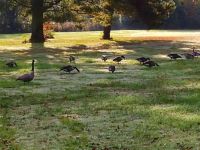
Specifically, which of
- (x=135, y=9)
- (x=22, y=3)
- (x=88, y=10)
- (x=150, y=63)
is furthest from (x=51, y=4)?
(x=150, y=63)

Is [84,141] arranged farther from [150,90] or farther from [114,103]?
[150,90]

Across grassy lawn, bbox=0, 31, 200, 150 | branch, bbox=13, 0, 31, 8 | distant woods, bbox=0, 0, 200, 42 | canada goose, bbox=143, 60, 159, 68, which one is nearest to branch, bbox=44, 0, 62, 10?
distant woods, bbox=0, 0, 200, 42

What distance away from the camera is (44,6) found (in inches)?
3002

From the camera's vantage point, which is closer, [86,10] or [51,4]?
[86,10]

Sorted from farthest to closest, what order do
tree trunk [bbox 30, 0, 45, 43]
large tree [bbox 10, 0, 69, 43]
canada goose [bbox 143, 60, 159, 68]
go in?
large tree [bbox 10, 0, 69, 43] → tree trunk [bbox 30, 0, 45, 43] → canada goose [bbox 143, 60, 159, 68]

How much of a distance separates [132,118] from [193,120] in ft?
7.77

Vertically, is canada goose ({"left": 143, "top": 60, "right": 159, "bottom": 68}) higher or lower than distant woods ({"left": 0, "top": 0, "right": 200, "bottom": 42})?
lower

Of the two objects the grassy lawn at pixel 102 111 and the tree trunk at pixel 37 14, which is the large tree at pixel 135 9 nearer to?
the tree trunk at pixel 37 14

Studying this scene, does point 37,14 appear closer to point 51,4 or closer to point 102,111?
point 51,4

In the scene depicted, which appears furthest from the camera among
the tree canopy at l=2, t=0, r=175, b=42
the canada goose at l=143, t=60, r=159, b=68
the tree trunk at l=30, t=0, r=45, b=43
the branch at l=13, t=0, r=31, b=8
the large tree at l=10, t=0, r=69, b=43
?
the branch at l=13, t=0, r=31, b=8

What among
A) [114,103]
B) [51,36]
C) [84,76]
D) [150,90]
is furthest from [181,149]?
[51,36]

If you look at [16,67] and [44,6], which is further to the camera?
[44,6]

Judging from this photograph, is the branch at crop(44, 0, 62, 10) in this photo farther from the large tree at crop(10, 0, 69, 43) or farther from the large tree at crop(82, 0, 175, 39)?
the large tree at crop(82, 0, 175, 39)

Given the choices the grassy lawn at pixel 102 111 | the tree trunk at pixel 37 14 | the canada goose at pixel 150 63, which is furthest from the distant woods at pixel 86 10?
the grassy lawn at pixel 102 111
